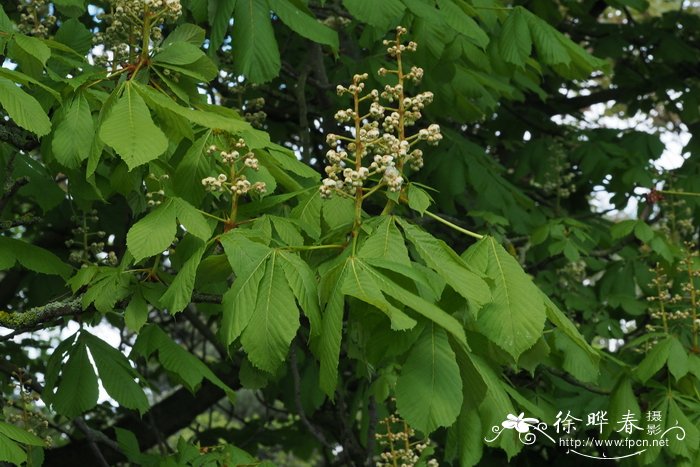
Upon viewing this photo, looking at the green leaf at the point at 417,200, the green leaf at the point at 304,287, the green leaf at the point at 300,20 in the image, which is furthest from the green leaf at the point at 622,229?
the green leaf at the point at 304,287

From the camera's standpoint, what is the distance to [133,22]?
2.88m

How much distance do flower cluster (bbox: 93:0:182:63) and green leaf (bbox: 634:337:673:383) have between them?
221cm

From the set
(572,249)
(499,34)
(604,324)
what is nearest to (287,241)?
(499,34)

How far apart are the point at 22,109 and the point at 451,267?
47.3 inches

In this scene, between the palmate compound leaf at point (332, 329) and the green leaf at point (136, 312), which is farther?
the green leaf at point (136, 312)

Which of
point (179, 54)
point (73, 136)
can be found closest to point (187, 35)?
point (179, 54)

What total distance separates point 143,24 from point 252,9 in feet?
1.50

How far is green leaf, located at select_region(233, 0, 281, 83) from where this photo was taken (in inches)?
125

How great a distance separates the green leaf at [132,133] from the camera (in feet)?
7.80

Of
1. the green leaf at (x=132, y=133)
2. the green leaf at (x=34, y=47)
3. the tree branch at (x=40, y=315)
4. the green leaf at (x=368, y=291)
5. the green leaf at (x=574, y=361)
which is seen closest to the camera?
the green leaf at (x=368, y=291)

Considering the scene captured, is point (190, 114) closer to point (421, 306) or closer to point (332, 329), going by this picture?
point (332, 329)

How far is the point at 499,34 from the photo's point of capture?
381 cm

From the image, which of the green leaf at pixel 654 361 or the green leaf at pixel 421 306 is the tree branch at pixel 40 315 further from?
the green leaf at pixel 654 361

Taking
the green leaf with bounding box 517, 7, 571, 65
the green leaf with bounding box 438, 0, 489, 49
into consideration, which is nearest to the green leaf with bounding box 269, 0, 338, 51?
the green leaf with bounding box 438, 0, 489, 49
